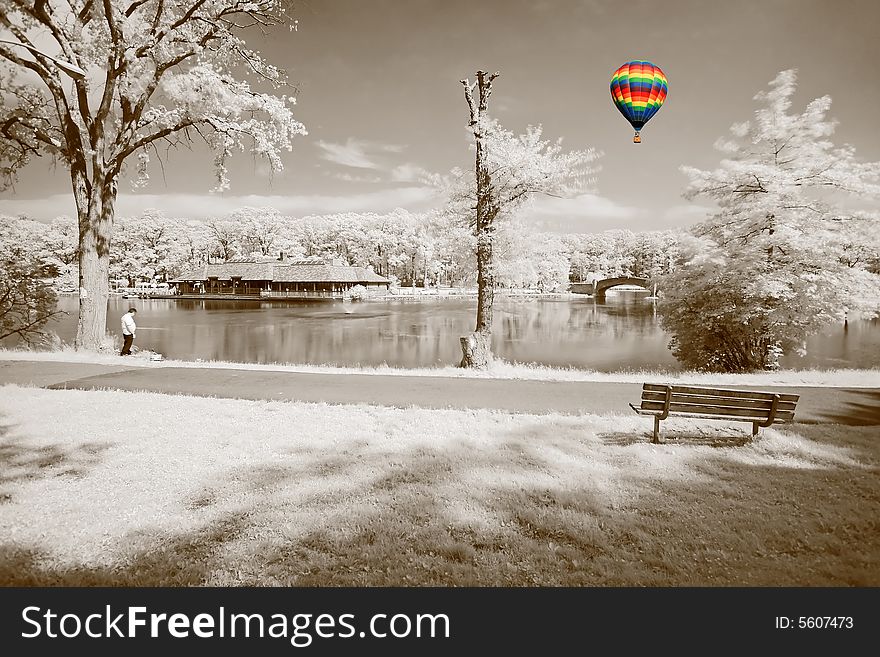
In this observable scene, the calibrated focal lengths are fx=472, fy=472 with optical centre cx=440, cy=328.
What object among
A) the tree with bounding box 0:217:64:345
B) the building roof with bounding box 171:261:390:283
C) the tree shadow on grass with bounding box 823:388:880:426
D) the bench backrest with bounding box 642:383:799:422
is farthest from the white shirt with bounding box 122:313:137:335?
the building roof with bounding box 171:261:390:283

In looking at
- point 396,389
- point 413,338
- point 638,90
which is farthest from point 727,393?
point 413,338

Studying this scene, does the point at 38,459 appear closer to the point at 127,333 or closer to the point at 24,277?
the point at 24,277

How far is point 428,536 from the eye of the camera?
3789 millimetres

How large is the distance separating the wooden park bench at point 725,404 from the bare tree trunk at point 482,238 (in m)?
7.26

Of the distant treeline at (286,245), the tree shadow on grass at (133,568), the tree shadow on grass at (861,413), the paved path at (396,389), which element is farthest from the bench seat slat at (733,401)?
the distant treeline at (286,245)

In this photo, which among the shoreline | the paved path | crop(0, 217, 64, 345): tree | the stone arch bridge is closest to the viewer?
the paved path

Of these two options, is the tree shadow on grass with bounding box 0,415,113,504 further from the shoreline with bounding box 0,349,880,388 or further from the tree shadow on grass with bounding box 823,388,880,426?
the tree shadow on grass with bounding box 823,388,880,426

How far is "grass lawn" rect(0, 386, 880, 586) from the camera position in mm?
3359

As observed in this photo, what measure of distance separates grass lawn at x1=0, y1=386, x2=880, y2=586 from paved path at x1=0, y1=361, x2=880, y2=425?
1389 millimetres

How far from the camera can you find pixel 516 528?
3.94 m

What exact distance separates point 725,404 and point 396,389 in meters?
5.95

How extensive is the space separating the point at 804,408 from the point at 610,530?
680 centimetres
